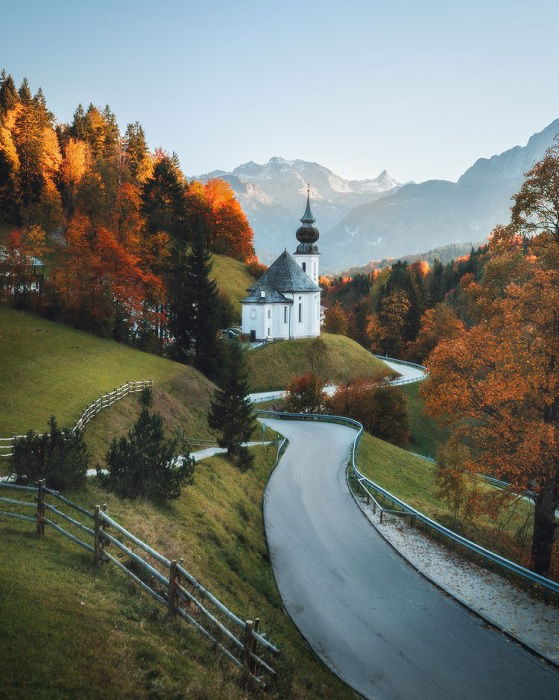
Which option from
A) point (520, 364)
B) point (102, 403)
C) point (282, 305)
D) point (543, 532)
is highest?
point (282, 305)

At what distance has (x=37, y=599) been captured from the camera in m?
10.2

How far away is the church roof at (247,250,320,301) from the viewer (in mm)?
77375

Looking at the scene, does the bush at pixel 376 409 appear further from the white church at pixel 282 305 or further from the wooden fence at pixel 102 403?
the white church at pixel 282 305

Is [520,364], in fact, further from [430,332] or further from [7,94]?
[7,94]

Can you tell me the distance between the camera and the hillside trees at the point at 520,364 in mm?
17828

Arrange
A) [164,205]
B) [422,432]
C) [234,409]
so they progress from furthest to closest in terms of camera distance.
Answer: [164,205], [422,432], [234,409]

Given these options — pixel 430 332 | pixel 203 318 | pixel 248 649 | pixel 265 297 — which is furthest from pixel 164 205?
pixel 248 649

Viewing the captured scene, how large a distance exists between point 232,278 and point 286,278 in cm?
1671

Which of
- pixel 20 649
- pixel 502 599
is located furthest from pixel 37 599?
pixel 502 599

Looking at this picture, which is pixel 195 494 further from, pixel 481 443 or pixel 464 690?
pixel 464 690

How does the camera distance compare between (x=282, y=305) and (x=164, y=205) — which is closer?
(x=164, y=205)

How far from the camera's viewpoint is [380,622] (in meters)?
14.7

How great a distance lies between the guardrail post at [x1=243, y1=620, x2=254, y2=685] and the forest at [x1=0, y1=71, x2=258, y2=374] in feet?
138

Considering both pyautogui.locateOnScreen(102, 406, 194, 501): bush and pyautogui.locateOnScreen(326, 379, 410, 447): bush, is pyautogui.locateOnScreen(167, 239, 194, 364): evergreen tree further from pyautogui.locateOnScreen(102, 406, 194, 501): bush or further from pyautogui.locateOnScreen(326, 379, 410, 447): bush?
pyautogui.locateOnScreen(102, 406, 194, 501): bush
